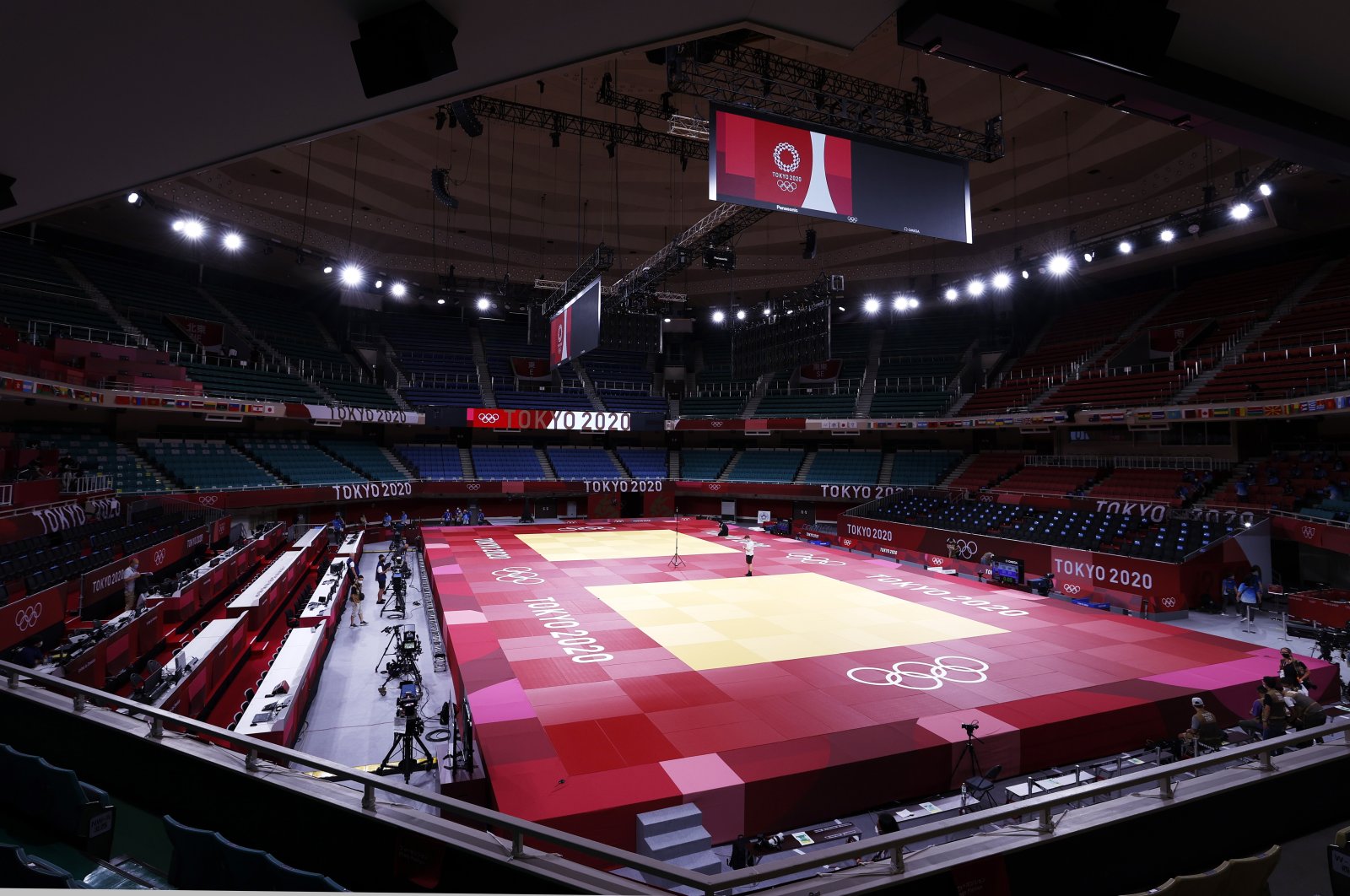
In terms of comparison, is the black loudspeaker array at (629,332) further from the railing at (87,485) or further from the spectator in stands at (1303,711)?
the spectator in stands at (1303,711)

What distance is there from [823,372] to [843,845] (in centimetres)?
4025

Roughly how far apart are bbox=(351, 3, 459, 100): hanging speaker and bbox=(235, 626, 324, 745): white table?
25.0 ft

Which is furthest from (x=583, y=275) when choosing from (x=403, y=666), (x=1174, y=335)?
(x=1174, y=335)

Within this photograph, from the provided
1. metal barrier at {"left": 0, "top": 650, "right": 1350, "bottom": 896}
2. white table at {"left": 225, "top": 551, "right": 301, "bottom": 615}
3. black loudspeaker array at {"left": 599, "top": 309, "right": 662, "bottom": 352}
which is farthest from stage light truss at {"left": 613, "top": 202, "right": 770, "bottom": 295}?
metal barrier at {"left": 0, "top": 650, "right": 1350, "bottom": 896}

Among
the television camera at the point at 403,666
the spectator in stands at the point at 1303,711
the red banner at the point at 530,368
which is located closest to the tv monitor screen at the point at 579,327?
the television camera at the point at 403,666

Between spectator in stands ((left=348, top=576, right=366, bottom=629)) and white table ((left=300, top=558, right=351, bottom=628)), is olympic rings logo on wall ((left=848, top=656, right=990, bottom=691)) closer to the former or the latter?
white table ((left=300, top=558, right=351, bottom=628))

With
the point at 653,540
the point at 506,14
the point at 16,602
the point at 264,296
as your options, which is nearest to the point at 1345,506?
the point at 653,540

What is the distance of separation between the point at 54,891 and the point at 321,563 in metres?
24.5

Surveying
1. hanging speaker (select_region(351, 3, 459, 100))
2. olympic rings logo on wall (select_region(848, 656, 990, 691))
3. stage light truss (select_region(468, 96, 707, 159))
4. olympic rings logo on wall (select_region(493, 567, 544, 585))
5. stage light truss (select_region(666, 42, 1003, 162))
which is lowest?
olympic rings logo on wall (select_region(848, 656, 990, 691))

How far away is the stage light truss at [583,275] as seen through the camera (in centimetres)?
1950

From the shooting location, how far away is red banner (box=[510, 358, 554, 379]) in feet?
142

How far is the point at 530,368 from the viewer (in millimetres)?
43531

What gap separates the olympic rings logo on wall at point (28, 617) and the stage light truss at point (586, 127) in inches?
610

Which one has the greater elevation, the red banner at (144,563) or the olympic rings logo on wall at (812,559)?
the red banner at (144,563)
